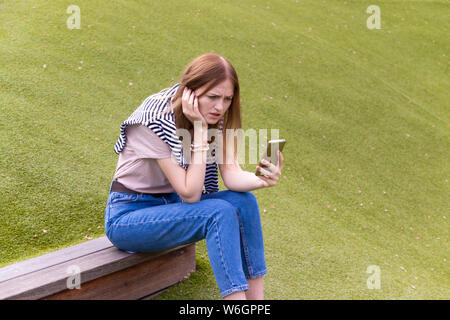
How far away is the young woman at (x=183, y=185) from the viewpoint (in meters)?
2.15

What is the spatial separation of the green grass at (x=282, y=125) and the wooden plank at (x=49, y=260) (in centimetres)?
55

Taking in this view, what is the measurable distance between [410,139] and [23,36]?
521cm

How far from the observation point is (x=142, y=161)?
2.34 m

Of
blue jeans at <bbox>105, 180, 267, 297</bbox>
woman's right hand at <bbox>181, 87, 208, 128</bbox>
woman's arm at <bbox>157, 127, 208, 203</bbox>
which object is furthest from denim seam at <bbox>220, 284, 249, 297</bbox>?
woman's right hand at <bbox>181, 87, 208, 128</bbox>

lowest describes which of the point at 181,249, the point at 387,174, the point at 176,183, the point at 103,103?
the point at 387,174

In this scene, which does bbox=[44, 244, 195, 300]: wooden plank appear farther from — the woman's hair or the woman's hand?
the woman's hair

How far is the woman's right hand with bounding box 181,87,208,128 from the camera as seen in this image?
232 cm

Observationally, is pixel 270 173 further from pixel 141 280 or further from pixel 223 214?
pixel 141 280

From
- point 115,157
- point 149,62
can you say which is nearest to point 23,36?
point 149,62

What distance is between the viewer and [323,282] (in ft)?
10.9

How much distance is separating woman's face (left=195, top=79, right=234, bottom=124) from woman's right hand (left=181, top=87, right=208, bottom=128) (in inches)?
1.9

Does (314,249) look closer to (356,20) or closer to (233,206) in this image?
(233,206)

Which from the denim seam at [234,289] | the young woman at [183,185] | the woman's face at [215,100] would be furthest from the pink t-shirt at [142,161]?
the denim seam at [234,289]

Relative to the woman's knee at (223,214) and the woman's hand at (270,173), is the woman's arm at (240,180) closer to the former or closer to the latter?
the woman's hand at (270,173)
